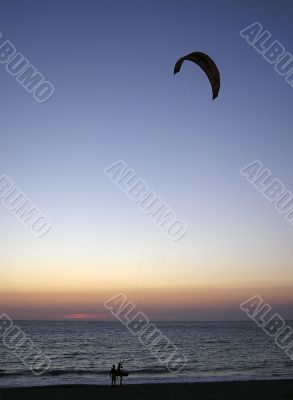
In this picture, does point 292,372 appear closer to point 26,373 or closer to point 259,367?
point 259,367

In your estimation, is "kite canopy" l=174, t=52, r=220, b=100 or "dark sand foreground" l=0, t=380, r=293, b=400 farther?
"dark sand foreground" l=0, t=380, r=293, b=400

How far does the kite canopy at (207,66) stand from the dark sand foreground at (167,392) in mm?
14309

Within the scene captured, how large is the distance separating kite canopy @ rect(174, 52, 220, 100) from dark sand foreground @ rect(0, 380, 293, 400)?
14309 millimetres

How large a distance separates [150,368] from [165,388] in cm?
1568

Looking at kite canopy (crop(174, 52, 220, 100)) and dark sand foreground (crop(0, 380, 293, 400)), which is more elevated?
kite canopy (crop(174, 52, 220, 100))

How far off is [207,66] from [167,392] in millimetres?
15974

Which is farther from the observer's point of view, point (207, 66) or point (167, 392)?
point (167, 392)

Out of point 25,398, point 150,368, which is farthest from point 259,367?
point 25,398

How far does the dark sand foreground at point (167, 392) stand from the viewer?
61.8ft

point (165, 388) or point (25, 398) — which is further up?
point (165, 388)

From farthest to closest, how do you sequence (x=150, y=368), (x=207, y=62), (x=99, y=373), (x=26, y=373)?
(x=150, y=368) < (x=99, y=373) < (x=26, y=373) < (x=207, y=62)

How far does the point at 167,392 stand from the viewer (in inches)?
798

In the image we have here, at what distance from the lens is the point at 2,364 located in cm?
3819

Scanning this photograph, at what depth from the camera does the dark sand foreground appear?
61.8 ft
